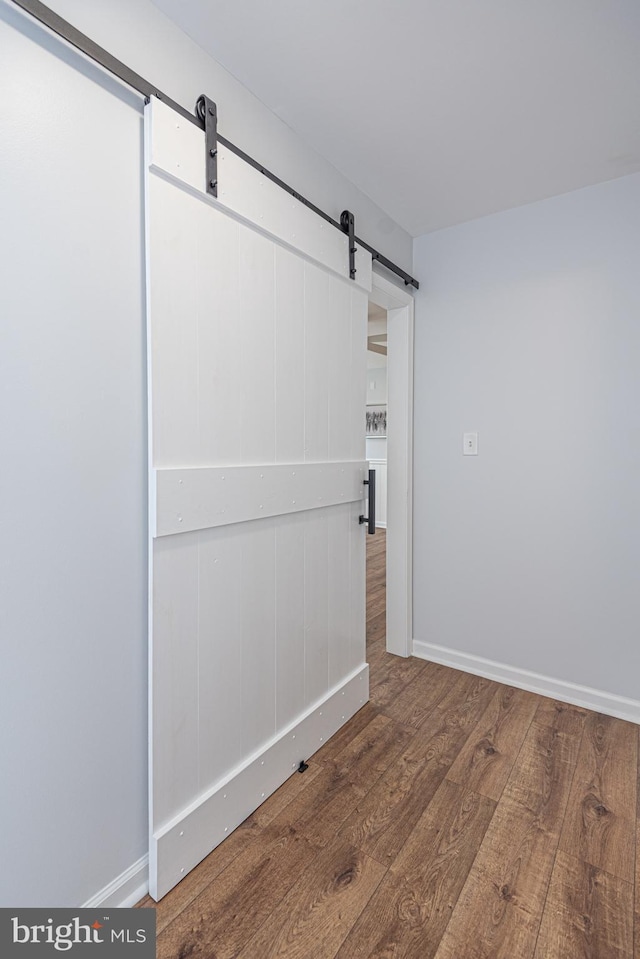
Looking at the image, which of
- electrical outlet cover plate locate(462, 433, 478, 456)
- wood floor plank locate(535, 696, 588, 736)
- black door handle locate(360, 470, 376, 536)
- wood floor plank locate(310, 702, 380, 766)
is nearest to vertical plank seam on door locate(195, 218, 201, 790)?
wood floor plank locate(310, 702, 380, 766)

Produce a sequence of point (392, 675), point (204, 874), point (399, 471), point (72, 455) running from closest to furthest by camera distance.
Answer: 1. point (72, 455)
2. point (204, 874)
3. point (392, 675)
4. point (399, 471)

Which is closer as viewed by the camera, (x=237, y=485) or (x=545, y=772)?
(x=237, y=485)

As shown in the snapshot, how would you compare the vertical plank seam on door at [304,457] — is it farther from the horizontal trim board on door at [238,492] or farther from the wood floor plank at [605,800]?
the wood floor plank at [605,800]

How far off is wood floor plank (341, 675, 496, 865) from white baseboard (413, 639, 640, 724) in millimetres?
169

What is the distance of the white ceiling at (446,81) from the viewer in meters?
1.27

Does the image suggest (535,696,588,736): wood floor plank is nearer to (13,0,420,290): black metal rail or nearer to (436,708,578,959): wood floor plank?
(436,708,578,959): wood floor plank

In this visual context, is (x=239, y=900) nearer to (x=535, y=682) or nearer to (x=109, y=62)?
(x=535, y=682)

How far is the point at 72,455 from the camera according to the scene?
1.06 metres

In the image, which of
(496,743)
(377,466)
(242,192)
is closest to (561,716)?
(496,743)

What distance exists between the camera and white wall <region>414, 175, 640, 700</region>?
2104mm

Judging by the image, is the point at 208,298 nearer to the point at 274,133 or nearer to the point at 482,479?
the point at 274,133

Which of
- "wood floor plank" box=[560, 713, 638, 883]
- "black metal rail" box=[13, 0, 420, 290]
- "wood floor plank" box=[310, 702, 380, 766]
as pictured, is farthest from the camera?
"wood floor plank" box=[310, 702, 380, 766]

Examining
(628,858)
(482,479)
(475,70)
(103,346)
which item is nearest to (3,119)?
(103,346)

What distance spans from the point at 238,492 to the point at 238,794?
98 centimetres
